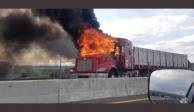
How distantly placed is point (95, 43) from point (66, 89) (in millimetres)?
19300

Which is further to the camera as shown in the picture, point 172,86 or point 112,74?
point 112,74

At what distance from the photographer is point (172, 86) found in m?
3.37

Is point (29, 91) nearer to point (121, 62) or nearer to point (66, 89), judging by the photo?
point (66, 89)

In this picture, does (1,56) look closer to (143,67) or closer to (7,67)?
(7,67)

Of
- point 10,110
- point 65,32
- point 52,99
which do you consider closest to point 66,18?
point 65,32

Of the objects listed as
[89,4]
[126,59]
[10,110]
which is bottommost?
[10,110]

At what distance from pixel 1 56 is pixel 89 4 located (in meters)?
16.2

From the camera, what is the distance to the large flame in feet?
106

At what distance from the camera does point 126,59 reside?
33.2 m

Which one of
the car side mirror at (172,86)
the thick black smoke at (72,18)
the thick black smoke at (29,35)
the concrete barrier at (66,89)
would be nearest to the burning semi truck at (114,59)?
the thick black smoke at (72,18)

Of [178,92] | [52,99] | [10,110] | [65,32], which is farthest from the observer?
[65,32]

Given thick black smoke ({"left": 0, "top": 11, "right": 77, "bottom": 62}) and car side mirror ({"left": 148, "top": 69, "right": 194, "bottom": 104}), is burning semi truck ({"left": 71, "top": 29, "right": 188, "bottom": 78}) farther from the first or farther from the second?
car side mirror ({"left": 148, "top": 69, "right": 194, "bottom": 104})

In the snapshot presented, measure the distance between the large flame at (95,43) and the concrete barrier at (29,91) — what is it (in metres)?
17.4

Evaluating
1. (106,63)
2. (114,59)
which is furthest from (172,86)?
(114,59)
